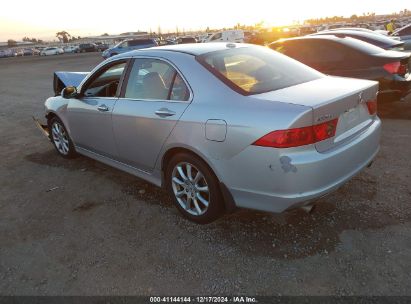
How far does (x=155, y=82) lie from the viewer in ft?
12.3

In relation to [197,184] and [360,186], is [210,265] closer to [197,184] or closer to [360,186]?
[197,184]

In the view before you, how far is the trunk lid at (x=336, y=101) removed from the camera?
2758mm

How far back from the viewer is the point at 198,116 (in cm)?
311

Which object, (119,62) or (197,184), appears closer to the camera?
(197,184)

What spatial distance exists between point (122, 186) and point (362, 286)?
9.92 ft

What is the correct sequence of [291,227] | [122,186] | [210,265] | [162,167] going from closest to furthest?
[210,265]
[291,227]
[162,167]
[122,186]

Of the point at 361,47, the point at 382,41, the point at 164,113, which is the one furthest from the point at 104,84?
the point at 382,41

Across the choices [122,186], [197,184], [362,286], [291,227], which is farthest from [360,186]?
[122,186]

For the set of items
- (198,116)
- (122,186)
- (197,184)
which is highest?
(198,116)

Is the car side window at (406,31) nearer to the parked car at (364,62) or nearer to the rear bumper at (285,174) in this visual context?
the parked car at (364,62)

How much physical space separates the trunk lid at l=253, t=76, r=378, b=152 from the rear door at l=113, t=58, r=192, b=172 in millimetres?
855

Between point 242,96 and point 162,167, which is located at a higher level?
point 242,96

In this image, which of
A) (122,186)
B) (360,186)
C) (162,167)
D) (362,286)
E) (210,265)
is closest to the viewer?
(362,286)

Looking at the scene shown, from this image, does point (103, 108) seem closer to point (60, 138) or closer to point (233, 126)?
point (60, 138)
